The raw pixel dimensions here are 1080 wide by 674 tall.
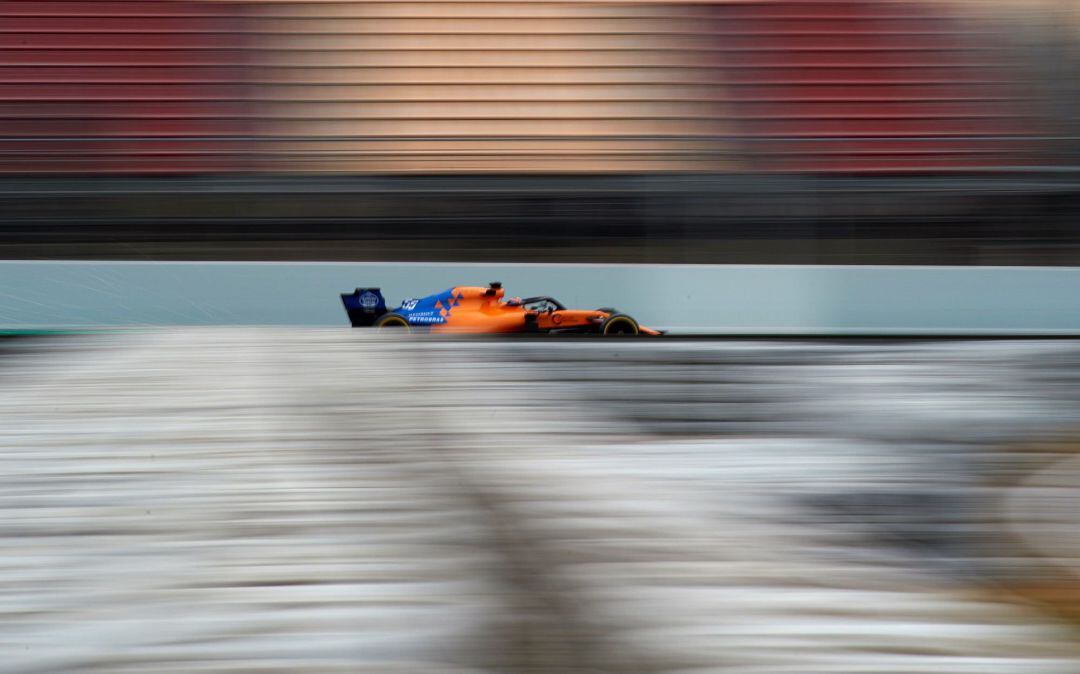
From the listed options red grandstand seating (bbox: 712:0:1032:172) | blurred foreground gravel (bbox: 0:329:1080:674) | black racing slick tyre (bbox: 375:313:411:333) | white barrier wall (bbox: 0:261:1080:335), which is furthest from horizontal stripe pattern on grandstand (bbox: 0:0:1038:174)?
blurred foreground gravel (bbox: 0:329:1080:674)

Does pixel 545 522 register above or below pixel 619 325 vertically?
above

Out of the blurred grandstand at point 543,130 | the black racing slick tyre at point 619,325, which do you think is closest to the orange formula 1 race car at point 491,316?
the black racing slick tyre at point 619,325

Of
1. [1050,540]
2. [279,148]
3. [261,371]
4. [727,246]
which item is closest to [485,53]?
[279,148]

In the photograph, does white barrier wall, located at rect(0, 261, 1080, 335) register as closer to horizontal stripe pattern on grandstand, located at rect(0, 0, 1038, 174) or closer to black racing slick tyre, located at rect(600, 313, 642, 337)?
black racing slick tyre, located at rect(600, 313, 642, 337)

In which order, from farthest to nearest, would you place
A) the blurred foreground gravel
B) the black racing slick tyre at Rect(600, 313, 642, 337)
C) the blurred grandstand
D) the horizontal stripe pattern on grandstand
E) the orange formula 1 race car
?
the horizontal stripe pattern on grandstand < the blurred grandstand < the black racing slick tyre at Rect(600, 313, 642, 337) < the orange formula 1 race car < the blurred foreground gravel

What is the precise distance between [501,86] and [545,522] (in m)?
4.82

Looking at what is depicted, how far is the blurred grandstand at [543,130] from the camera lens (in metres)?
4.50

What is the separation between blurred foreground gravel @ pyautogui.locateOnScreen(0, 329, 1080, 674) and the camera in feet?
1.48

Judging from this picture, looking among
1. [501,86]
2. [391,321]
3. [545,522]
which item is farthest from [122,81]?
[545,522]

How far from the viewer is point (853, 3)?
207 inches

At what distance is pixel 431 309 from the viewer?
3641mm

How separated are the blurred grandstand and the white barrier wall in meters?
0.09

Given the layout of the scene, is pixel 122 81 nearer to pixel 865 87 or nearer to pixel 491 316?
pixel 491 316

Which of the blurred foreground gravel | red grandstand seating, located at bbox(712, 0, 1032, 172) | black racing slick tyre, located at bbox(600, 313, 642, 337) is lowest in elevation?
black racing slick tyre, located at bbox(600, 313, 642, 337)
